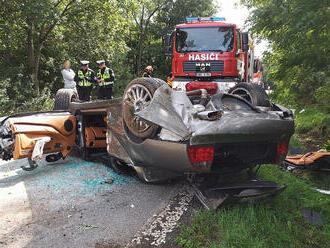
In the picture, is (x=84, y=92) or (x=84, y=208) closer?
(x=84, y=208)

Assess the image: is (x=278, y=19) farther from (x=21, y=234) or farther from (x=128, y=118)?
(x=21, y=234)

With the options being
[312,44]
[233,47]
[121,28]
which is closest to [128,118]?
[312,44]

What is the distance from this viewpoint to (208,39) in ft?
27.7

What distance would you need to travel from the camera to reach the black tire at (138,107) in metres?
2.90

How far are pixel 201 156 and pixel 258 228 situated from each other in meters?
0.74

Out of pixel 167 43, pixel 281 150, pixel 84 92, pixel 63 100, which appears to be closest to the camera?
pixel 281 150

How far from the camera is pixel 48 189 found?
11.1ft

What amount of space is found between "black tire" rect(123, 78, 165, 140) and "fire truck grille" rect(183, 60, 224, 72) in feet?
18.2

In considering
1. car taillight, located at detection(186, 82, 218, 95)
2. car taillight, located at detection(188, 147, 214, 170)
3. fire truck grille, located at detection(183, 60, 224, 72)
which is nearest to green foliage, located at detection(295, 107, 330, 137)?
car taillight, located at detection(186, 82, 218, 95)

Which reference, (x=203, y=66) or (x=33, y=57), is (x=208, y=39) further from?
(x=33, y=57)

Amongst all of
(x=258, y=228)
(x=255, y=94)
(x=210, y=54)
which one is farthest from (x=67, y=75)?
(x=258, y=228)

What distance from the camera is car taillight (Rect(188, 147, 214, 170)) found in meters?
2.55

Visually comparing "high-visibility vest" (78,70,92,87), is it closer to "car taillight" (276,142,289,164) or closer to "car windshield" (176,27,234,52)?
"car windshield" (176,27,234,52)

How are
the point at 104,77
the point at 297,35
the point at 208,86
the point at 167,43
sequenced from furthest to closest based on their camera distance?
1. the point at 167,43
2. the point at 208,86
3. the point at 104,77
4. the point at 297,35
